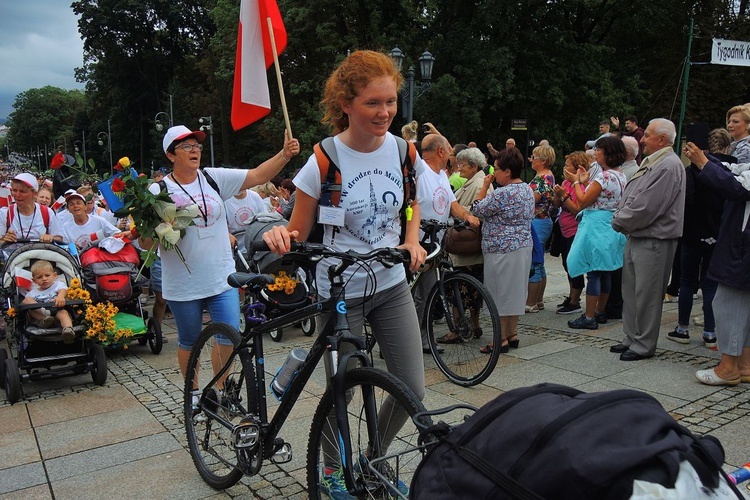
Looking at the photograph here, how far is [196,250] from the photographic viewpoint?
4086 millimetres

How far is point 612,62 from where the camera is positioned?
2673 cm

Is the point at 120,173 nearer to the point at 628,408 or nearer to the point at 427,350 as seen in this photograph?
the point at 427,350

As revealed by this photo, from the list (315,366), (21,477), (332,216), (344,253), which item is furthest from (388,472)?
(21,477)

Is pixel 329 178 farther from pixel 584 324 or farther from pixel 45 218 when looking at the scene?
pixel 45 218

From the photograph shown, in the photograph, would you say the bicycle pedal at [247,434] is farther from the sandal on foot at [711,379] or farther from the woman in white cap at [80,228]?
the woman in white cap at [80,228]

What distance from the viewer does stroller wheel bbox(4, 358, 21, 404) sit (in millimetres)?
5289

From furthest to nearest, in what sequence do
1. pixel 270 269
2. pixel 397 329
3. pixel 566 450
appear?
pixel 270 269, pixel 397 329, pixel 566 450

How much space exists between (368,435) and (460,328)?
295cm

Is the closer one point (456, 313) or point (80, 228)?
point (456, 313)

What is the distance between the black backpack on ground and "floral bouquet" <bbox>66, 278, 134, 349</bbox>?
4.98m

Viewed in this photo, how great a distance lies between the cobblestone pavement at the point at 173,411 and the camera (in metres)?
3.67

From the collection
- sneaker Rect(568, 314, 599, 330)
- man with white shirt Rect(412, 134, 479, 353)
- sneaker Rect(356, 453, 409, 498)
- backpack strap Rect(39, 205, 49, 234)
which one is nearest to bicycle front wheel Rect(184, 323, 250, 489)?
sneaker Rect(356, 453, 409, 498)

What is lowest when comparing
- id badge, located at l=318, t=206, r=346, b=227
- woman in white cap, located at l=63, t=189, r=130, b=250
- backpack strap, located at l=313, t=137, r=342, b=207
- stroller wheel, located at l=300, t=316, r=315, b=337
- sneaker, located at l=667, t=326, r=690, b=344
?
stroller wheel, located at l=300, t=316, r=315, b=337

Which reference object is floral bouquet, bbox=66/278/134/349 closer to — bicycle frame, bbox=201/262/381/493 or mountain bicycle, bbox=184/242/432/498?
mountain bicycle, bbox=184/242/432/498
